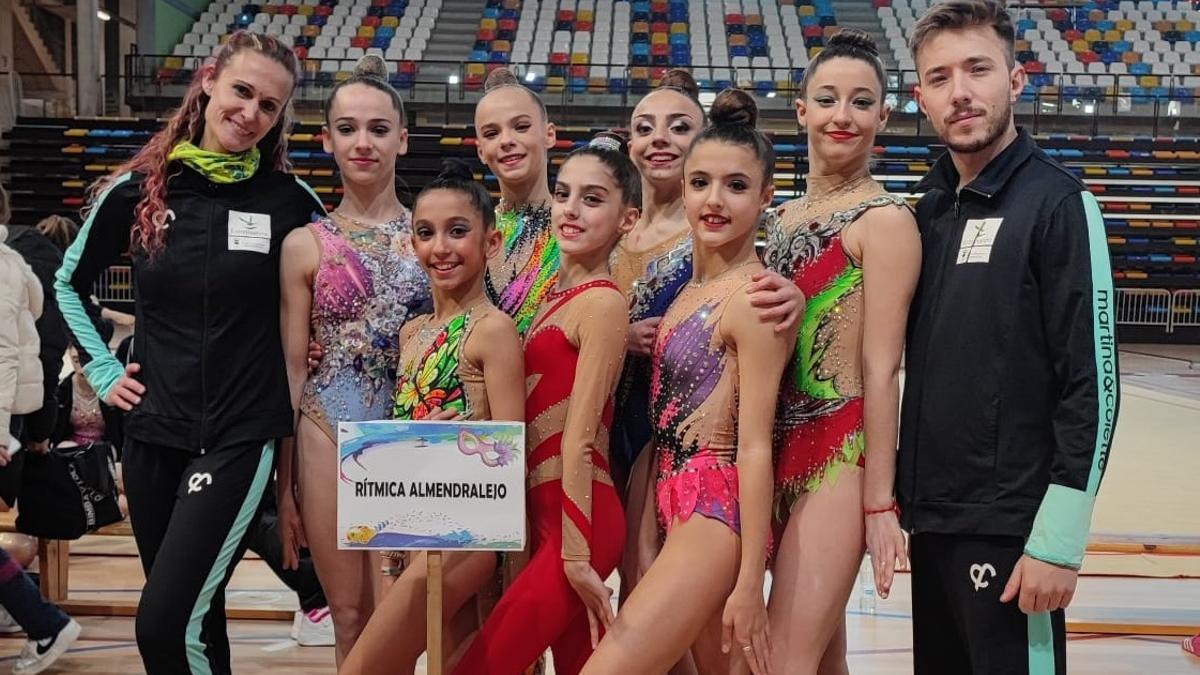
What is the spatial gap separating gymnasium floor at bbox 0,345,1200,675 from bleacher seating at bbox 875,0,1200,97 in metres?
9.64

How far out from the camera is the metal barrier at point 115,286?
11.6 metres

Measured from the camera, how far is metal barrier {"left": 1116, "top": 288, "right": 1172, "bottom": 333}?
42.9 feet

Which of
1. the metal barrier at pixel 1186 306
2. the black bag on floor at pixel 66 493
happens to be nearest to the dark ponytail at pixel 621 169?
the black bag on floor at pixel 66 493

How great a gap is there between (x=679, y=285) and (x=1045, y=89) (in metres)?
13.3

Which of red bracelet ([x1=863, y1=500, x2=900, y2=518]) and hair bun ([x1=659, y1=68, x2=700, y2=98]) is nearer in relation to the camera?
red bracelet ([x1=863, y1=500, x2=900, y2=518])

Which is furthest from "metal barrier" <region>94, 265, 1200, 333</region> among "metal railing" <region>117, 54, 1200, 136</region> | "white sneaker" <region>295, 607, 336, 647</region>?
"white sneaker" <region>295, 607, 336, 647</region>

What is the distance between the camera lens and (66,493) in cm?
341

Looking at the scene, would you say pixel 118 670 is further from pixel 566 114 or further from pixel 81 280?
pixel 566 114

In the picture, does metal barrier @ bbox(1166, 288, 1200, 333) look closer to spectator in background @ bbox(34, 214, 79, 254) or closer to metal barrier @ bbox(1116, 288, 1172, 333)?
metal barrier @ bbox(1116, 288, 1172, 333)

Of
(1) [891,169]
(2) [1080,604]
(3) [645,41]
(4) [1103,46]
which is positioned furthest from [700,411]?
(4) [1103,46]

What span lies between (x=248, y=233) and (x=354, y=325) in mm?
289

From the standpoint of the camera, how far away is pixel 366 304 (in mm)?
2365

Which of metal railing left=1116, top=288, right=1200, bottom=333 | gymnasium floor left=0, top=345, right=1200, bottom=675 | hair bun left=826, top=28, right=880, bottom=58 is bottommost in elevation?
gymnasium floor left=0, top=345, right=1200, bottom=675

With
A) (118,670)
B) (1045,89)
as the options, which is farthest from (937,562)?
(1045,89)
